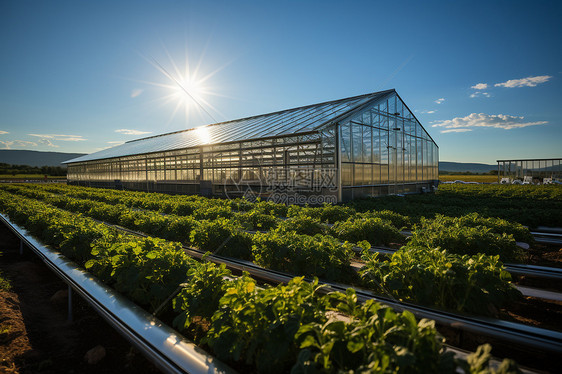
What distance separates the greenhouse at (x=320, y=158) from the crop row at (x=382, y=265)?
8.28 m

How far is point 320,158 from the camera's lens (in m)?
15.3

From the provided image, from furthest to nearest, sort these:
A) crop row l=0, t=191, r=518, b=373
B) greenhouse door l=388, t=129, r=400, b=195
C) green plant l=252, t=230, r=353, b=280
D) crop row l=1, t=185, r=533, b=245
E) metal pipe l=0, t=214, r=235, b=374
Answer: greenhouse door l=388, t=129, r=400, b=195 → crop row l=1, t=185, r=533, b=245 → green plant l=252, t=230, r=353, b=280 → metal pipe l=0, t=214, r=235, b=374 → crop row l=0, t=191, r=518, b=373

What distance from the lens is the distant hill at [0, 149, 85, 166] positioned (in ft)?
515

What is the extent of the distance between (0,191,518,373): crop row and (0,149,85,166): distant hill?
194m

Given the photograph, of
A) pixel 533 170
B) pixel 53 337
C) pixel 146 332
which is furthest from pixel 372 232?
pixel 533 170

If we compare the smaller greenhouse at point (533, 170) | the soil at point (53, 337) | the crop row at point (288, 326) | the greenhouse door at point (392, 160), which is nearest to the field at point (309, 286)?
the crop row at point (288, 326)

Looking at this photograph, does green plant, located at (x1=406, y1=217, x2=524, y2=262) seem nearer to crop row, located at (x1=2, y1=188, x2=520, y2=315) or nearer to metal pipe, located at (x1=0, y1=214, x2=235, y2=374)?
crop row, located at (x1=2, y1=188, x2=520, y2=315)

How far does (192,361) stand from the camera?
7.93 feet

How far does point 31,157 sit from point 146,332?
21345 centimetres

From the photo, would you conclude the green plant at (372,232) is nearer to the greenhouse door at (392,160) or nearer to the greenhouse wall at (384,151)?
the greenhouse wall at (384,151)

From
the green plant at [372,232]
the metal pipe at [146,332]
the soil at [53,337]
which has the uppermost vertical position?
the green plant at [372,232]

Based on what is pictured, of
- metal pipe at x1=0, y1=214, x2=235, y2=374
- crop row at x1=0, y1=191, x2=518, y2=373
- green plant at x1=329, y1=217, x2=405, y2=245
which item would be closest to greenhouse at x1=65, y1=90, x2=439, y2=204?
green plant at x1=329, y1=217, x2=405, y2=245

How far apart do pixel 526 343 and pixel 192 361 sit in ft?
10.3

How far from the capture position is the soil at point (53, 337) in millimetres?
3018
